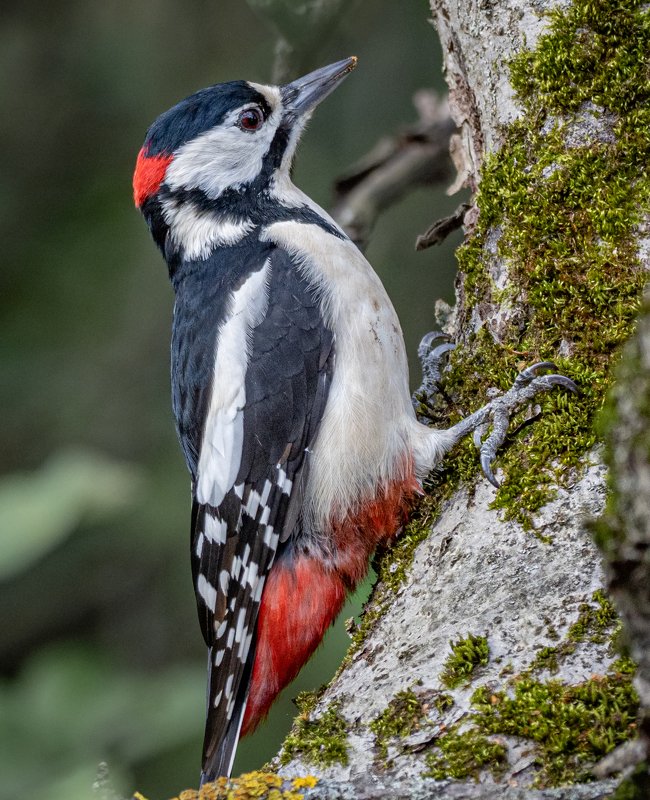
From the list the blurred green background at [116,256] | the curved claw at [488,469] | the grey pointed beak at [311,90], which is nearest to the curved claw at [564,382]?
the curved claw at [488,469]

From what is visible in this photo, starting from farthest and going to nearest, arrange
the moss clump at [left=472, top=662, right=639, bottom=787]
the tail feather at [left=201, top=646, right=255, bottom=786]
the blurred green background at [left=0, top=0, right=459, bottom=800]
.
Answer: the blurred green background at [left=0, top=0, right=459, bottom=800] → the tail feather at [left=201, top=646, right=255, bottom=786] → the moss clump at [left=472, top=662, right=639, bottom=787]

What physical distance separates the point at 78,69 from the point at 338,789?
451 cm

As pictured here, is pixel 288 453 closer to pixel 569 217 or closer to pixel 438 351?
pixel 438 351

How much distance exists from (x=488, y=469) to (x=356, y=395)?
0.50 meters

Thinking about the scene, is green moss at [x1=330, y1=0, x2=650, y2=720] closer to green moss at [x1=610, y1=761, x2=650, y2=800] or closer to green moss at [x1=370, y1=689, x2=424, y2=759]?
green moss at [x1=370, y1=689, x2=424, y2=759]

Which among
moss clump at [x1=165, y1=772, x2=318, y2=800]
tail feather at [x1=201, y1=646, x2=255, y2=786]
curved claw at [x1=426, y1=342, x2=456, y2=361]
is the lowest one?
moss clump at [x1=165, y1=772, x2=318, y2=800]

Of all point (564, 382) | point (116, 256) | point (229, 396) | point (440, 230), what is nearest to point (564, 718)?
point (564, 382)

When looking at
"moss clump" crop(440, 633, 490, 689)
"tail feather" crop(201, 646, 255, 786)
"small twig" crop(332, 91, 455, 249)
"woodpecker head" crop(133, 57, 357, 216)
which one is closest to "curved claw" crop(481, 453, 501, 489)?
"moss clump" crop(440, 633, 490, 689)

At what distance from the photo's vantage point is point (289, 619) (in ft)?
8.36

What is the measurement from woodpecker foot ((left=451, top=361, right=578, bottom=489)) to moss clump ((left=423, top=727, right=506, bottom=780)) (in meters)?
0.66

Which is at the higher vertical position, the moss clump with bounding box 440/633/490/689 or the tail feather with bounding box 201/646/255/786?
the tail feather with bounding box 201/646/255/786

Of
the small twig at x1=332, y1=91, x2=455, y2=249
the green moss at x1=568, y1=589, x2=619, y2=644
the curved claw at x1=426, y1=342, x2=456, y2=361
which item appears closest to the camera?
the green moss at x1=568, y1=589, x2=619, y2=644

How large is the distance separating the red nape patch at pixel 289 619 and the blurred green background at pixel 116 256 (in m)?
2.02

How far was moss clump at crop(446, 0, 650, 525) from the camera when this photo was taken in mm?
2143
